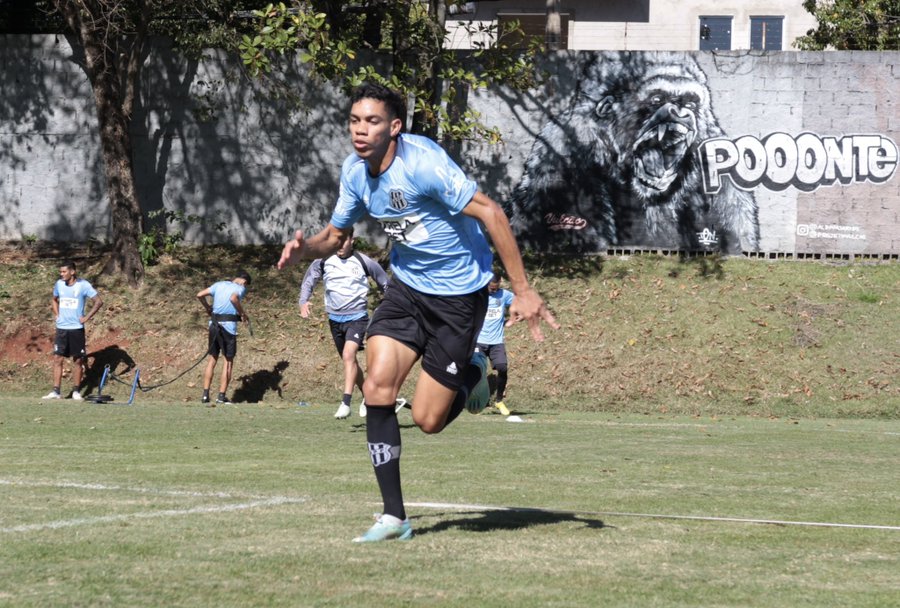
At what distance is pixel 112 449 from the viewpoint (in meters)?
10.9

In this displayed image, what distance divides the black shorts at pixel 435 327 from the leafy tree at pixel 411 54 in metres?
13.9

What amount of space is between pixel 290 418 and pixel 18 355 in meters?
8.67

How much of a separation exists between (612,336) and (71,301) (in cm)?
910

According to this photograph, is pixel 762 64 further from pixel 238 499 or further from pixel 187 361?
pixel 238 499

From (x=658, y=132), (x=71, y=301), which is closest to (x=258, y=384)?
(x=71, y=301)

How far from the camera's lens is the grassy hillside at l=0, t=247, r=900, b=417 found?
20.2 m

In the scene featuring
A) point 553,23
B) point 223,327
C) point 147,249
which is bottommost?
point 223,327

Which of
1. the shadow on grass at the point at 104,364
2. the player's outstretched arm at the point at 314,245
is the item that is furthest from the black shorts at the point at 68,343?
the player's outstretched arm at the point at 314,245

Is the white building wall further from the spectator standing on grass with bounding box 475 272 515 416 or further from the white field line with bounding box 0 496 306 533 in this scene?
the white field line with bounding box 0 496 306 533

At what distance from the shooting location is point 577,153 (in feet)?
82.1

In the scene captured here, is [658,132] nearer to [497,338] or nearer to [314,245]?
[497,338]

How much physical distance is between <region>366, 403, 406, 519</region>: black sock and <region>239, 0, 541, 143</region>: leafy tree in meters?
14.2

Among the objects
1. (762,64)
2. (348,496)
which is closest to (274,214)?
(762,64)

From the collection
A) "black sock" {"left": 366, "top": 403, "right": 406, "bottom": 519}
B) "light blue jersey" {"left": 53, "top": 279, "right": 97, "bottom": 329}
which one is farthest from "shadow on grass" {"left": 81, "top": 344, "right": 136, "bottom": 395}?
"black sock" {"left": 366, "top": 403, "right": 406, "bottom": 519}
